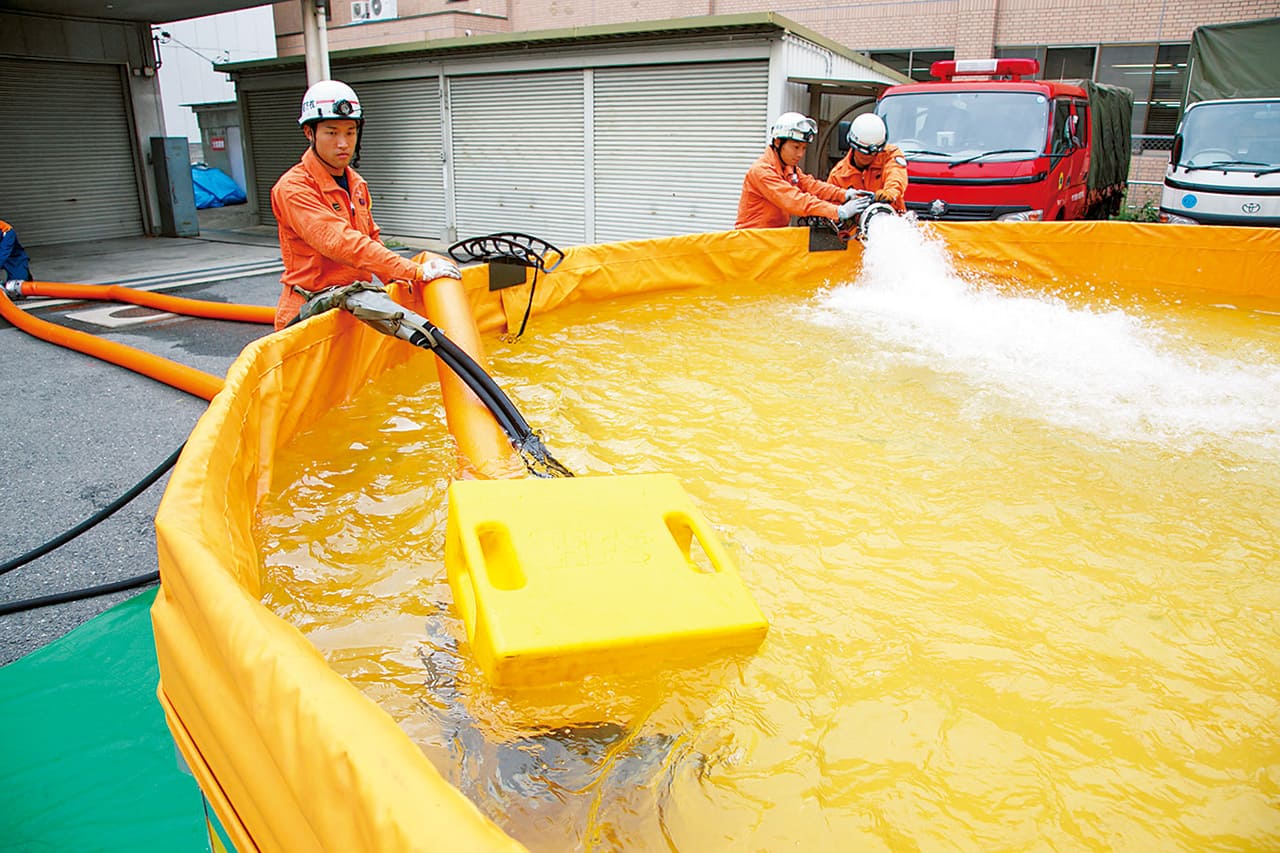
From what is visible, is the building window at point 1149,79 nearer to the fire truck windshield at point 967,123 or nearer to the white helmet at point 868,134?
the fire truck windshield at point 967,123

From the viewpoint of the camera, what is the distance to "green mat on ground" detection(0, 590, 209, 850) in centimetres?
221

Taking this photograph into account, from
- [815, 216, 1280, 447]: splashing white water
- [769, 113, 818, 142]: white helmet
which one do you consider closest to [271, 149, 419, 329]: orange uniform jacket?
[815, 216, 1280, 447]: splashing white water

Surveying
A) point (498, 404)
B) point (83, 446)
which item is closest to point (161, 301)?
point (83, 446)

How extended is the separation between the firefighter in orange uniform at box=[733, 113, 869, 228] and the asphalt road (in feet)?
14.5

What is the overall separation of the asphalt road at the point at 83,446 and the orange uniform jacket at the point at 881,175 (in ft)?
17.6

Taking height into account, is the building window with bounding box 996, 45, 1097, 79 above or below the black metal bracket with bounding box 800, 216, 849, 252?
above

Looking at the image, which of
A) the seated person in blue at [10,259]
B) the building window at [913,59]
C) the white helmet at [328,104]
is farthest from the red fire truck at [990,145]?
the seated person in blue at [10,259]

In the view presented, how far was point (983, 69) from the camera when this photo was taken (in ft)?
33.5

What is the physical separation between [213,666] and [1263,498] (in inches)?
147

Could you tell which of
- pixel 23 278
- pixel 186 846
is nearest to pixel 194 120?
pixel 23 278

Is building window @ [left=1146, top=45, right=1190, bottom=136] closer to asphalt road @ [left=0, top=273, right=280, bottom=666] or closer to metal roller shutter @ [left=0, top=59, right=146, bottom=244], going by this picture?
asphalt road @ [left=0, top=273, right=280, bottom=666]

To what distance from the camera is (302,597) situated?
2.54 m

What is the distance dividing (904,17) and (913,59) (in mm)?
868

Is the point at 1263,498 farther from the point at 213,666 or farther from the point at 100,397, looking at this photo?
the point at 100,397
